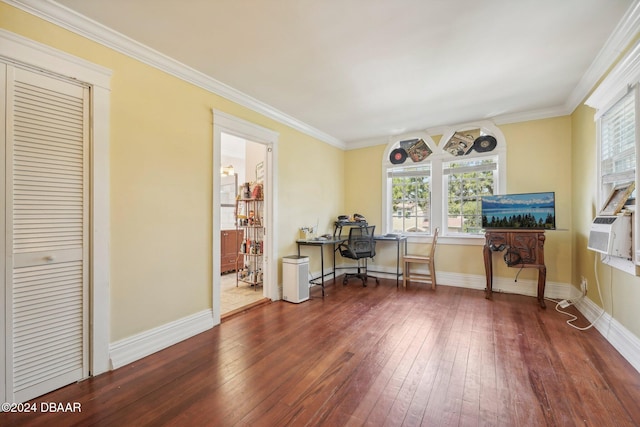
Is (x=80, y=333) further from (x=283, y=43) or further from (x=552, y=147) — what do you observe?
(x=552, y=147)

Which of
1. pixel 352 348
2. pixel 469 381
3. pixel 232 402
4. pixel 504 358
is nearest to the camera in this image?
pixel 232 402

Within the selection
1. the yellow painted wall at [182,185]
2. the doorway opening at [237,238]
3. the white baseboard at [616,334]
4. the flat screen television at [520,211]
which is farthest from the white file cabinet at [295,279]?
the white baseboard at [616,334]

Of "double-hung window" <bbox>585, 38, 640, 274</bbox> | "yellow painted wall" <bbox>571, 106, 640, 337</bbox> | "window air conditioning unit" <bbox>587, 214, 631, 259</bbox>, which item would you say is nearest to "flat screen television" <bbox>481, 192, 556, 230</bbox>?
"yellow painted wall" <bbox>571, 106, 640, 337</bbox>

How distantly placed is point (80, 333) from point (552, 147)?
5.72m

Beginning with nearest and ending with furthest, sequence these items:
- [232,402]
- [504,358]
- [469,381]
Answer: [232,402] → [469,381] → [504,358]

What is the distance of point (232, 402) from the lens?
1.74 m

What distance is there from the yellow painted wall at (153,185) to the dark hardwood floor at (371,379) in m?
0.48

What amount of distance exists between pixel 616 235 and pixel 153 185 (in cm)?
399

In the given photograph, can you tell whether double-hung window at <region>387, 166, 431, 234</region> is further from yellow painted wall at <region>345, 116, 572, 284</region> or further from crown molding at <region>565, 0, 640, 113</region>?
crown molding at <region>565, 0, 640, 113</region>

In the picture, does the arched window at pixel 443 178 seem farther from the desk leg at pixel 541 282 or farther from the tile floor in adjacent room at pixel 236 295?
the tile floor in adjacent room at pixel 236 295

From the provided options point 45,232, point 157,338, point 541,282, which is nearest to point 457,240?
point 541,282

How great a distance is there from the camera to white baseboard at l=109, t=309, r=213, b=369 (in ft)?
7.17

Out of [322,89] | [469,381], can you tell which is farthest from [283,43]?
[469,381]

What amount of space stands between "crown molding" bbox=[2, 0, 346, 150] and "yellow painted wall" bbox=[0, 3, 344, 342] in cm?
5
